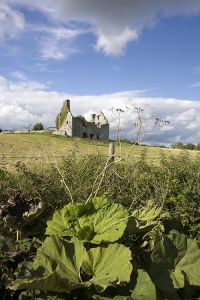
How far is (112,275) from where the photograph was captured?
5.98ft

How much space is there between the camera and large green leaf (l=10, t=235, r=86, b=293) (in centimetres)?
159

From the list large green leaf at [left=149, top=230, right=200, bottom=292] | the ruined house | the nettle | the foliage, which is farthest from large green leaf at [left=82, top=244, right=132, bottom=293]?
the foliage

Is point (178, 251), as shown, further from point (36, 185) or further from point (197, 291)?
point (36, 185)

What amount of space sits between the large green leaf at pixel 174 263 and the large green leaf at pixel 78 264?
35cm

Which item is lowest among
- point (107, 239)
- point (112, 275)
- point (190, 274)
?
point (190, 274)

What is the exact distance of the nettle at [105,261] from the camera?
1.73m

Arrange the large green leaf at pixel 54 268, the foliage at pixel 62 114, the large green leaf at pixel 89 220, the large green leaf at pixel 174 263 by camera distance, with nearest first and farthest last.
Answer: the large green leaf at pixel 54 268 → the large green leaf at pixel 174 263 → the large green leaf at pixel 89 220 → the foliage at pixel 62 114

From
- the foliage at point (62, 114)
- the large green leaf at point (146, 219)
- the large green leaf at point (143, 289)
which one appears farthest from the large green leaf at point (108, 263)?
the foliage at point (62, 114)

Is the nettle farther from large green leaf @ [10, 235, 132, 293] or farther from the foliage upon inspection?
the foliage

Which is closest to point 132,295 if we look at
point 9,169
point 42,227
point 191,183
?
point 42,227

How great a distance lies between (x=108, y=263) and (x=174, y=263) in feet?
1.93

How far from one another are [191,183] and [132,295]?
2.39 meters

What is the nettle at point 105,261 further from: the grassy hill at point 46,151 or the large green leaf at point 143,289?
the grassy hill at point 46,151

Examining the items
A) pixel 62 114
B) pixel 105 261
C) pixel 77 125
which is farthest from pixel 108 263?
pixel 62 114
